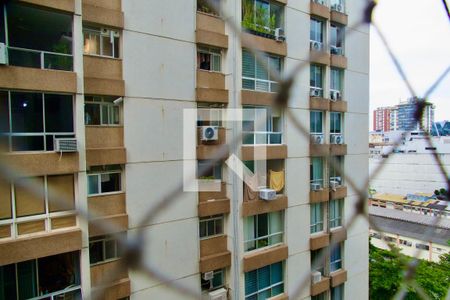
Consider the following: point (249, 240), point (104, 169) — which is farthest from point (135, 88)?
point (249, 240)

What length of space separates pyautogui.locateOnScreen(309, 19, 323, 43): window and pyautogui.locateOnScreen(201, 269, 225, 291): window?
11.8 ft

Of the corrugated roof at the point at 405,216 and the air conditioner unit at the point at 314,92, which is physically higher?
the air conditioner unit at the point at 314,92

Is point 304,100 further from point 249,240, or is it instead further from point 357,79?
point 249,240

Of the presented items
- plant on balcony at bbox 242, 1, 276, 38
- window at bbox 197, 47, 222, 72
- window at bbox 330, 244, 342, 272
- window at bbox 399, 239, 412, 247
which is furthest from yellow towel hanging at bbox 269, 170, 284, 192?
window at bbox 399, 239, 412, 247

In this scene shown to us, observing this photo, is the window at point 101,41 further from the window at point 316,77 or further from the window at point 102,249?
the window at point 316,77

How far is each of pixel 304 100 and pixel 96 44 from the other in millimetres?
2888

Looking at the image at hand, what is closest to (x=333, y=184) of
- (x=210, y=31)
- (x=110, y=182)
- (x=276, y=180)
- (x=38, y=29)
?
(x=276, y=180)

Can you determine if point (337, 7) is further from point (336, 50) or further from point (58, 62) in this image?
point (58, 62)

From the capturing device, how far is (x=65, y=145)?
2.56 m

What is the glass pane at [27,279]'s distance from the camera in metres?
2.51

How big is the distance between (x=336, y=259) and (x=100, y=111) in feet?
14.3

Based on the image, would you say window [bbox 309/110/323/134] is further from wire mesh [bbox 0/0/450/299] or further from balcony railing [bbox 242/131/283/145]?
wire mesh [bbox 0/0/450/299]

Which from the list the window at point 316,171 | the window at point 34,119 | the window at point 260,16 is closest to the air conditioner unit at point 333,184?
the window at point 316,171

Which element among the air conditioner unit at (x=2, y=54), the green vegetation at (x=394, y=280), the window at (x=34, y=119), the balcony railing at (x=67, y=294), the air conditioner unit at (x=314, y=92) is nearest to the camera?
the air conditioner unit at (x=2, y=54)
